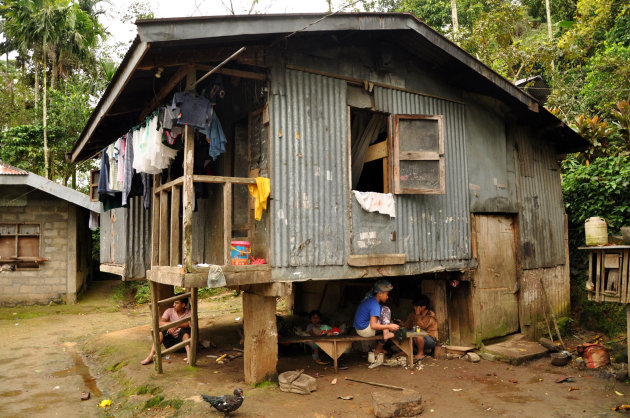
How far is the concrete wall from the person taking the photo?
47.1 feet

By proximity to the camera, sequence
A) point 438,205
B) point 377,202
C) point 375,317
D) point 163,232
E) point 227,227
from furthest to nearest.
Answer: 1. point 438,205
2. point 375,317
3. point 377,202
4. point 163,232
5. point 227,227

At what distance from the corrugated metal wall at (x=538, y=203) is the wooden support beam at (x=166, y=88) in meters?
7.09

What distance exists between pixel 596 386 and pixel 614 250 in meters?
2.11

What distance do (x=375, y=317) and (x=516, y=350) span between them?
308 centimetres

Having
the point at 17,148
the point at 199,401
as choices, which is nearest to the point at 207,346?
the point at 199,401

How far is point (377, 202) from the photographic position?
723 cm

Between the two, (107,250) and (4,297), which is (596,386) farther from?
(4,297)

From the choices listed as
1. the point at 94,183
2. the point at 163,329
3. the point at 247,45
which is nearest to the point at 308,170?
the point at 247,45

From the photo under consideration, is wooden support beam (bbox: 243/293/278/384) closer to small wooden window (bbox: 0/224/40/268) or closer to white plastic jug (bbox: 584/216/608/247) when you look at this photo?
white plastic jug (bbox: 584/216/608/247)

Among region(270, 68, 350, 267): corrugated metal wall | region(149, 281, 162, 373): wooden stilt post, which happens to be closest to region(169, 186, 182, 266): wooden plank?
region(270, 68, 350, 267): corrugated metal wall

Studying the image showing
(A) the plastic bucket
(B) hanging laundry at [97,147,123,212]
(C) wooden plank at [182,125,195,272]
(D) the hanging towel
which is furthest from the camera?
(B) hanging laundry at [97,147,123,212]

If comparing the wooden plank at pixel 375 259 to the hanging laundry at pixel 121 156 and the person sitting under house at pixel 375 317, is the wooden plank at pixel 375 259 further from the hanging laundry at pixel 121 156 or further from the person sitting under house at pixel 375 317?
the hanging laundry at pixel 121 156

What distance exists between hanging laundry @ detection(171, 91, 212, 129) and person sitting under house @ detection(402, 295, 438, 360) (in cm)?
542

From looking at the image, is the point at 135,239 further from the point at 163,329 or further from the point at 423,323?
the point at 423,323
